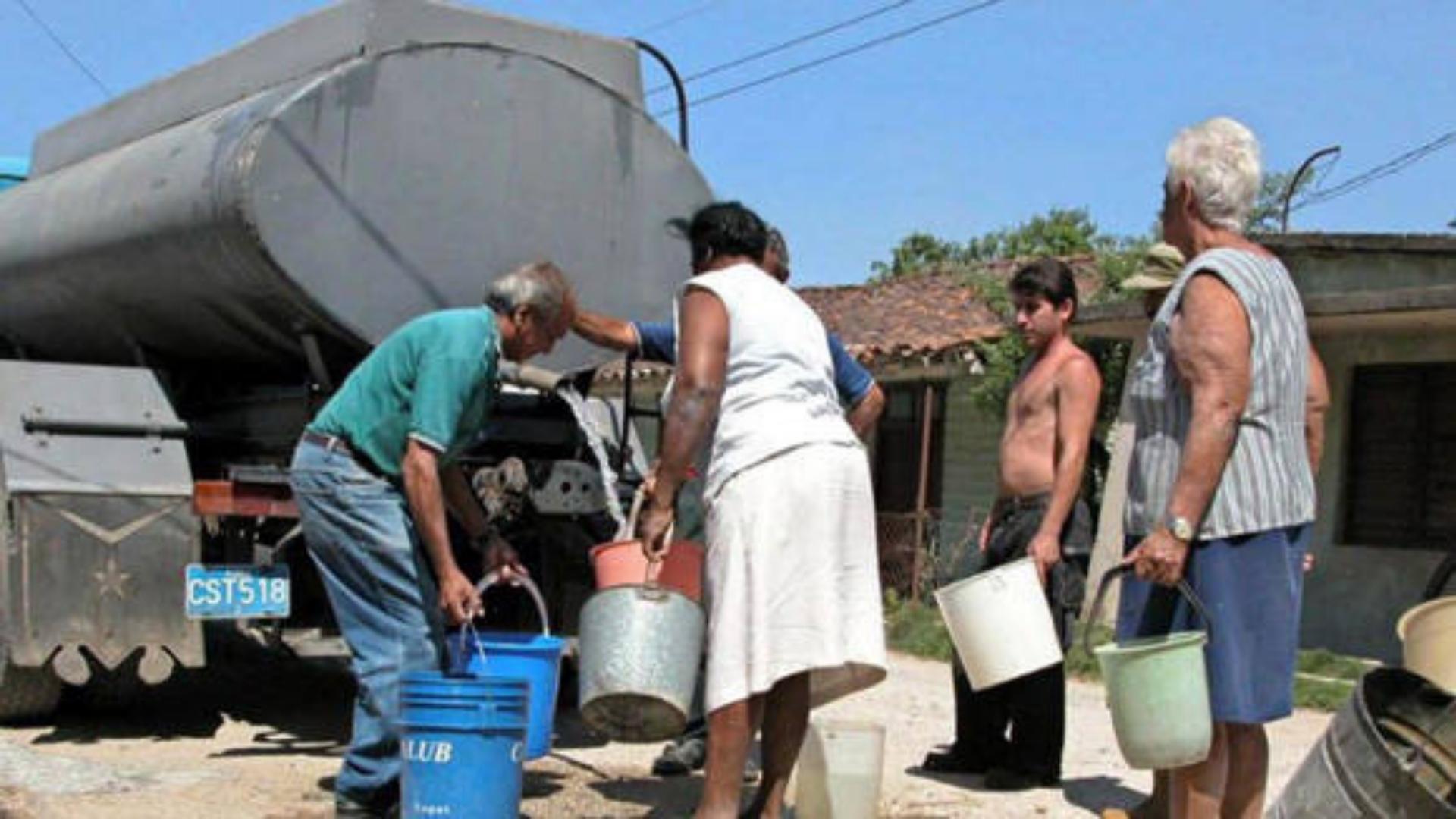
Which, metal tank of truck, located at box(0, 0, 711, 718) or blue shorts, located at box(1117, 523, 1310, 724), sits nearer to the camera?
blue shorts, located at box(1117, 523, 1310, 724)

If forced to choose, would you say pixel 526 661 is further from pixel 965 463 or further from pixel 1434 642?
pixel 965 463

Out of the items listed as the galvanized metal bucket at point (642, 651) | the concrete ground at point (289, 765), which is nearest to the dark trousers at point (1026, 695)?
the concrete ground at point (289, 765)

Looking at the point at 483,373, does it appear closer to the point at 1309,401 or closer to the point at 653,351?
the point at 653,351

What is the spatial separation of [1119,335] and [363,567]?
9.53 m

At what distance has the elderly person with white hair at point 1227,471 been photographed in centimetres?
401

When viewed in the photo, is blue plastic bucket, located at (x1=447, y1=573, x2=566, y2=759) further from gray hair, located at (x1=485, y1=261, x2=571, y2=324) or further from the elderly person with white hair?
the elderly person with white hair

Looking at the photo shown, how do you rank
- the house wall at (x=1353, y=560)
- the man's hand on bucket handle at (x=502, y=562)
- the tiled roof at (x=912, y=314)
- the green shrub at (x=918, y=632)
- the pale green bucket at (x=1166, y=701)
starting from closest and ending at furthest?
1. the pale green bucket at (x=1166, y=701)
2. the man's hand on bucket handle at (x=502, y=562)
3. the house wall at (x=1353, y=560)
4. the green shrub at (x=918, y=632)
5. the tiled roof at (x=912, y=314)

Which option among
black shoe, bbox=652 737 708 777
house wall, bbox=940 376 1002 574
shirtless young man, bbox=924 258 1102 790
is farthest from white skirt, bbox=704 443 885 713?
house wall, bbox=940 376 1002 574

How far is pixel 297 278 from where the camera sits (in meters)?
6.07

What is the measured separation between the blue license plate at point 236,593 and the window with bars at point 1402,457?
828 centimetres

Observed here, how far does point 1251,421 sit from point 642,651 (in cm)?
168

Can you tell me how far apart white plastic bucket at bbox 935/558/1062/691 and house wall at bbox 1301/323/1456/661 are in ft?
24.8

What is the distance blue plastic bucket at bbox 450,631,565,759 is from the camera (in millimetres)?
5051

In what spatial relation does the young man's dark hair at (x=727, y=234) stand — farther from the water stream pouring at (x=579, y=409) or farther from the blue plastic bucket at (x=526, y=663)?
the water stream pouring at (x=579, y=409)
